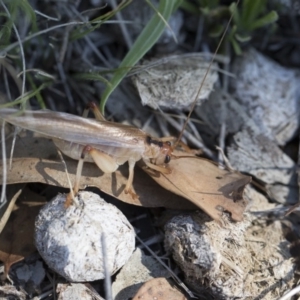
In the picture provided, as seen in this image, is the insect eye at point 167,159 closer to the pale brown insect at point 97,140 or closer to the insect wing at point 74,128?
the pale brown insect at point 97,140

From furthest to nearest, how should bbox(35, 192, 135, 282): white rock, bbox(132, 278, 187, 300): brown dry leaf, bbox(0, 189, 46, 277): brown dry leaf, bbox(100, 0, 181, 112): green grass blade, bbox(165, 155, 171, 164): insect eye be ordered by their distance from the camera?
1. bbox(100, 0, 181, 112): green grass blade
2. bbox(165, 155, 171, 164): insect eye
3. bbox(0, 189, 46, 277): brown dry leaf
4. bbox(132, 278, 187, 300): brown dry leaf
5. bbox(35, 192, 135, 282): white rock

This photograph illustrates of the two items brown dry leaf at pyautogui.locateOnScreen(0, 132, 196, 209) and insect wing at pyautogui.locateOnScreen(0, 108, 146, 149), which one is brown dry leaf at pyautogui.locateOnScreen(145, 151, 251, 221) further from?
insect wing at pyautogui.locateOnScreen(0, 108, 146, 149)

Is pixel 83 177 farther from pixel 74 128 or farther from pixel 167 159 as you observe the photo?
pixel 167 159

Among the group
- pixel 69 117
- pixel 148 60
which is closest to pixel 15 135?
pixel 69 117

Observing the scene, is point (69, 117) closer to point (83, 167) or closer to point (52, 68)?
point (83, 167)

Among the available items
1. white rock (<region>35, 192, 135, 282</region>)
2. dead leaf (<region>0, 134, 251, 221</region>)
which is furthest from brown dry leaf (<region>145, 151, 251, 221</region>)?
white rock (<region>35, 192, 135, 282</region>)

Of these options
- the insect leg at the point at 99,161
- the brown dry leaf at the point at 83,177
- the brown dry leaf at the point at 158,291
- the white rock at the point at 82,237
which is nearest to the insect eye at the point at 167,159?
the brown dry leaf at the point at 83,177
